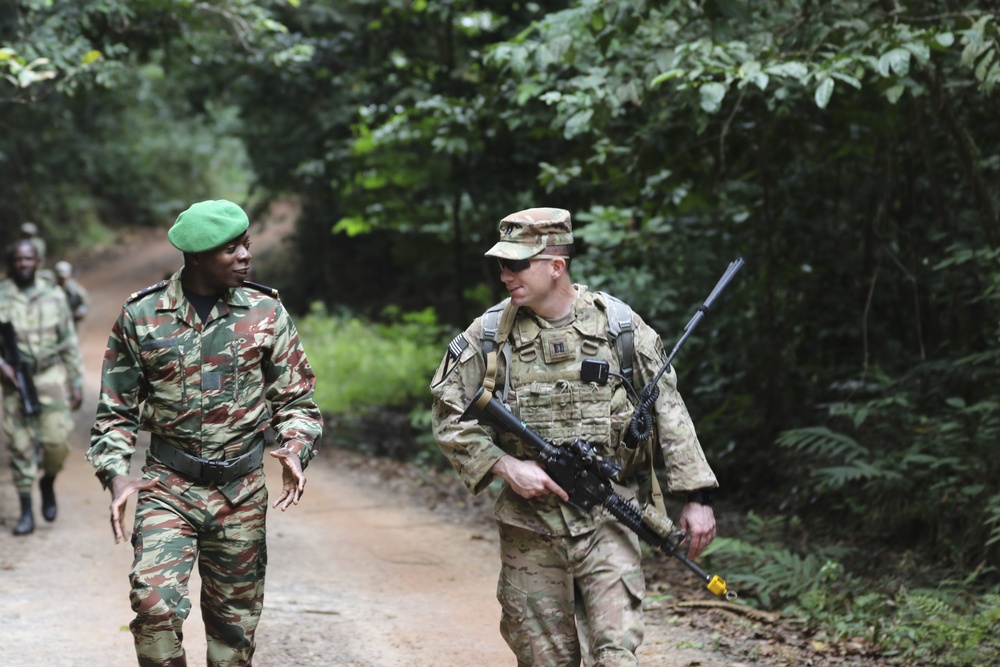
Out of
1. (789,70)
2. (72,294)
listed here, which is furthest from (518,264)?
(72,294)

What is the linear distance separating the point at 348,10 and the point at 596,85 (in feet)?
23.8

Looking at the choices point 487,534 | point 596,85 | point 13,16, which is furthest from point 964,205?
point 13,16

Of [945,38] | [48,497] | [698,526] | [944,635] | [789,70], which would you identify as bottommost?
[48,497]

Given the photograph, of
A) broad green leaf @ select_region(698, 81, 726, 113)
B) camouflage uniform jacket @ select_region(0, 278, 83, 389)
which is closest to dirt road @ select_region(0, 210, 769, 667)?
camouflage uniform jacket @ select_region(0, 278, 83, 389)

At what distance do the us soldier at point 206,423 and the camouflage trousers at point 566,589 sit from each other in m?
0.87

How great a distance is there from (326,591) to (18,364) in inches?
126

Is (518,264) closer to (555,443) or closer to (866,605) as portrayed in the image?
(555,443)

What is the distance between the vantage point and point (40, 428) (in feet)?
27.4

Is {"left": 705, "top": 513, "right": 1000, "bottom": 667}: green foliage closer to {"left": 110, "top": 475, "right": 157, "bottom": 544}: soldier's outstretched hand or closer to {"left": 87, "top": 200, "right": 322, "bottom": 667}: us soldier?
{"left": 87, "top": 200, "right": 322, "bottom": 667}: us soldier

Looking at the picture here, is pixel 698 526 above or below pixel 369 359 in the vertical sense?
above

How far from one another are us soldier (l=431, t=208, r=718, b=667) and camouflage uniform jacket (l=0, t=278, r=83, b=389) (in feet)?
18.1

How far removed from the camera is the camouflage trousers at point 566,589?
3.80 meters

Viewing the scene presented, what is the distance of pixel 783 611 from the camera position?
627cm

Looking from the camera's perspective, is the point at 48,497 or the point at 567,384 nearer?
the point at 567,384
